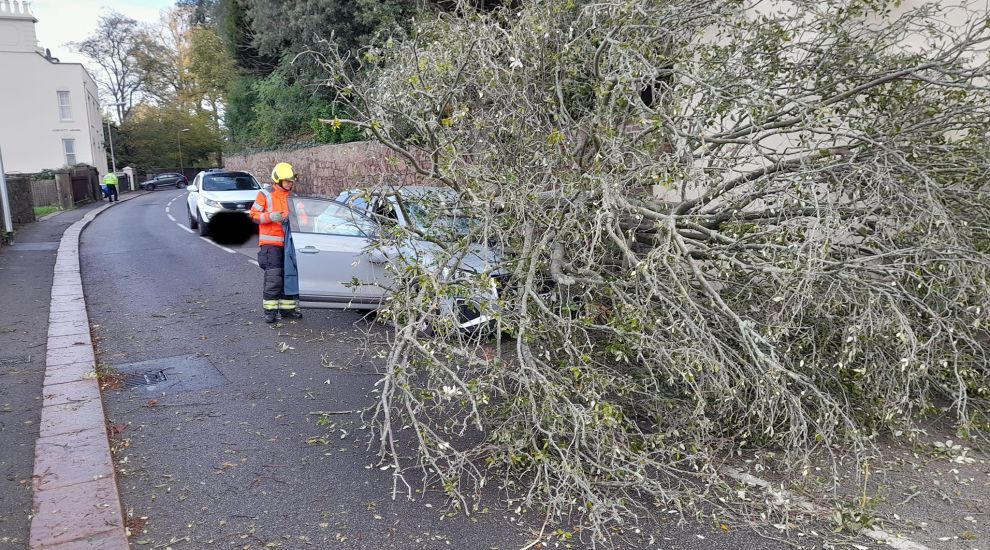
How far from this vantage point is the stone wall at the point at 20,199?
19.1 m

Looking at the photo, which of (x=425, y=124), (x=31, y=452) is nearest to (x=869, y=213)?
(x=425, y=124)

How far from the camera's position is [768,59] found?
574cm

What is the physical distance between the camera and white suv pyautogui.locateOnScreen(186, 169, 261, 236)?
55.1ft

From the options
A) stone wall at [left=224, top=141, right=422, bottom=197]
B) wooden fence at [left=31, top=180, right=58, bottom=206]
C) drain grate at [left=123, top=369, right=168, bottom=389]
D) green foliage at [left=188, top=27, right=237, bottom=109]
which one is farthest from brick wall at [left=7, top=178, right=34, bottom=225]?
green foliage at [left=188, top=27, right=237, bottom=109]

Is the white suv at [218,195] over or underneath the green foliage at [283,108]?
underneath

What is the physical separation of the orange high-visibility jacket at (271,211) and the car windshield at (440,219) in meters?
2.87

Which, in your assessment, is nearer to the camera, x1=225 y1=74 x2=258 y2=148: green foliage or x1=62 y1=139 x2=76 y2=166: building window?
x1=225 y1=74 x2=258 y2=148: green foliage

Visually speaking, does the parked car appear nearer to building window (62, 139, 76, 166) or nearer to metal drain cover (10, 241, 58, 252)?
building window (62, 139, 76, 166)

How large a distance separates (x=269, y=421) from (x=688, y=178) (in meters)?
3.42

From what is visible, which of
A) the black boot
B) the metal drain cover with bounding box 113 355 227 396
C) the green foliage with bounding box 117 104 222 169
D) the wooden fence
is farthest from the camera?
the green foliage with bounding box 117 104 222 169

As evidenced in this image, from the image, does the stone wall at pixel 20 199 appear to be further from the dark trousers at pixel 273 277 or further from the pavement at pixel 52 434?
the dark trousers at pixel 273 277

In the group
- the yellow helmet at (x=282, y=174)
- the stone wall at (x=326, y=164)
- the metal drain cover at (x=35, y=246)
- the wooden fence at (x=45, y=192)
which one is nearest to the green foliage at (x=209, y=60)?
the wooden fence at (x=45, y=192)

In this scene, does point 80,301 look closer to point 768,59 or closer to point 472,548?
point 472,548

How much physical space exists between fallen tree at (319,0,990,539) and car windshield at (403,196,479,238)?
38cm
